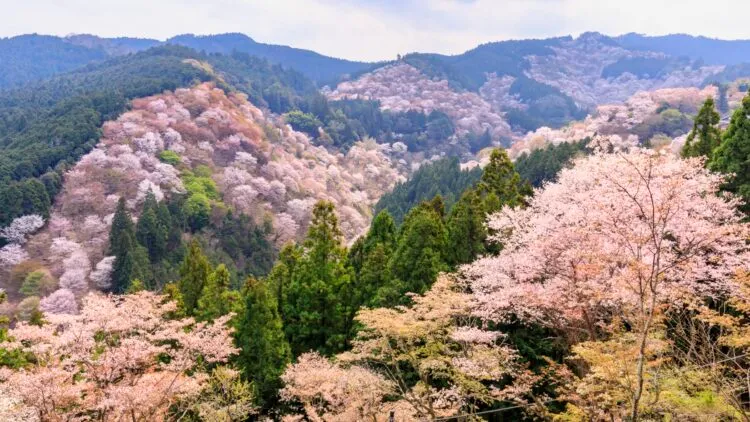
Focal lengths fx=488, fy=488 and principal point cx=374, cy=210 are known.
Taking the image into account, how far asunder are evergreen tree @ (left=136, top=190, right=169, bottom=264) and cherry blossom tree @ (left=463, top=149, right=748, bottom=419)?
34.4 m

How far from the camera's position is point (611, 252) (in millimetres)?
11594

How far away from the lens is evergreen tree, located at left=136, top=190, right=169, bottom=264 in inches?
1619

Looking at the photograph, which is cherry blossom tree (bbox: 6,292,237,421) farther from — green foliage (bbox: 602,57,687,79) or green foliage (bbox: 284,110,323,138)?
green foliage (bbox: 602,57,687,79)

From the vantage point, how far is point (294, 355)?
21641 millimetres

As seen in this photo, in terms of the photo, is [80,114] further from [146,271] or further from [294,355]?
[294,355]

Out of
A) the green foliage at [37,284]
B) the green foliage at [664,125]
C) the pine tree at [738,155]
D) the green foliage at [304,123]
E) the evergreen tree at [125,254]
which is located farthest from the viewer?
the green foliage at [304,123]

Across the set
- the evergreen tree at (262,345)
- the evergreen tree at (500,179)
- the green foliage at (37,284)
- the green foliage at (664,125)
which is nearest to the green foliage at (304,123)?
the green foliage at (664,125)

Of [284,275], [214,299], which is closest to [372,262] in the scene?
[284,275]

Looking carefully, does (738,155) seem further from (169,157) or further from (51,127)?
(51,127)

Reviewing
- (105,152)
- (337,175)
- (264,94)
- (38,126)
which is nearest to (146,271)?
(105,152)

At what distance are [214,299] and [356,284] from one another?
712 centimetres

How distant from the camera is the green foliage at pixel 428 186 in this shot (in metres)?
64.4

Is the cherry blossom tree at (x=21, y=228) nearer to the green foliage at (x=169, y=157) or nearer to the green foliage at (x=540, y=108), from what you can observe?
the green foliage at (x=169, y=157)

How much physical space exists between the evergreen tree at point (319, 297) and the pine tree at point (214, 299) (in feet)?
10.5
